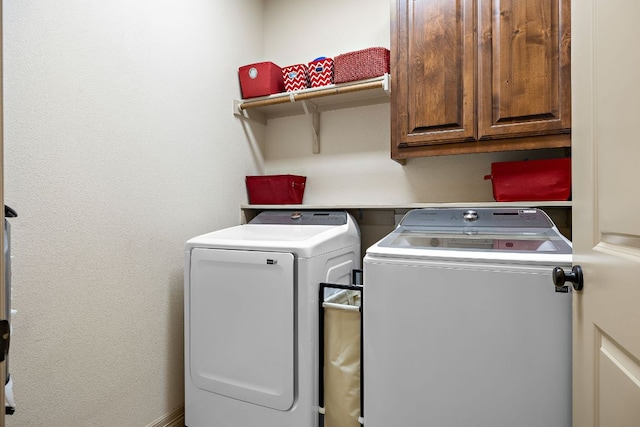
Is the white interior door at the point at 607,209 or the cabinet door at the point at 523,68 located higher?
the cabinet door at the point at 523,68

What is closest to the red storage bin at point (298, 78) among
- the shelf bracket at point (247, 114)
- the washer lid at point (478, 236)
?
the shelf bracket at point (247, 114)

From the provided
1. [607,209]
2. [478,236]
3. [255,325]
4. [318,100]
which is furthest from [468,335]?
[318,100]

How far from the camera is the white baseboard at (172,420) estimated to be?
1862 millimetres

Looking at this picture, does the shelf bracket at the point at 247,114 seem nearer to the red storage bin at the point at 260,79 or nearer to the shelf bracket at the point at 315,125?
the red storage bin at the point at 260,79

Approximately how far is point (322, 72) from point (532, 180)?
4.35ft

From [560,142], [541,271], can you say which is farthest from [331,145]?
[541,271]

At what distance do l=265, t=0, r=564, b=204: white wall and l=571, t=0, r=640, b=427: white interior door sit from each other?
117 cm

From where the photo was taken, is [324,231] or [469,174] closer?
[324,231]

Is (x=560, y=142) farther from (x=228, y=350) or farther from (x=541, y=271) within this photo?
(x=228, y=350)

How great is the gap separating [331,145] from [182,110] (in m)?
0.99

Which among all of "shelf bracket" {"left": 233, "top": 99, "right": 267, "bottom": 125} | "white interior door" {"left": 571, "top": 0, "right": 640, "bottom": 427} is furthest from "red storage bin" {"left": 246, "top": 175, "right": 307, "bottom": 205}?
"white interior door" {"left": 571, "top": 0, "right": 640, "bottom": 427}

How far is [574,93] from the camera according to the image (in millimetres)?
970

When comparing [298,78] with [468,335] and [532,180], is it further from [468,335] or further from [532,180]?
[468,335]

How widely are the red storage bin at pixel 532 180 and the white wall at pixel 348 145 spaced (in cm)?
25
